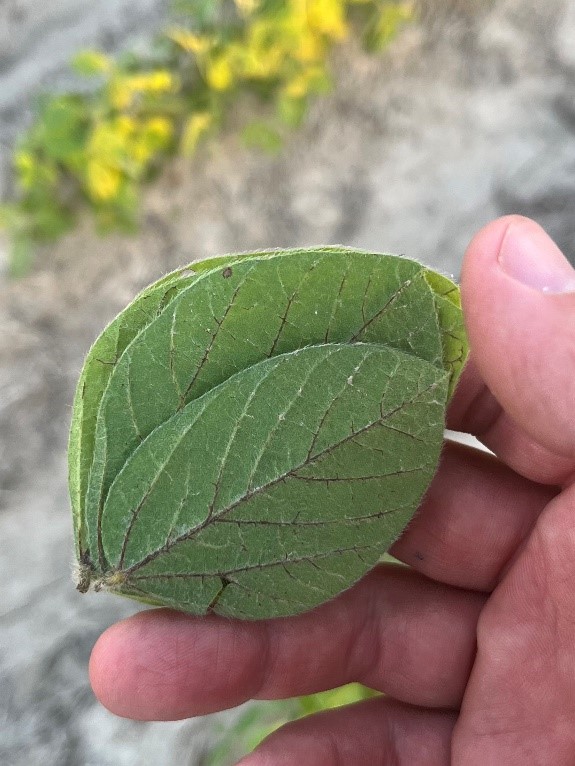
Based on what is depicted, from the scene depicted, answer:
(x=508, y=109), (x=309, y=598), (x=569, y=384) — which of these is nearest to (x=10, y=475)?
(x=309, y=598)

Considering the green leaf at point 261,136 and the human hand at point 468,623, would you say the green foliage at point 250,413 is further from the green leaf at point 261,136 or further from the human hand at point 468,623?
the green leaf at point 261,136

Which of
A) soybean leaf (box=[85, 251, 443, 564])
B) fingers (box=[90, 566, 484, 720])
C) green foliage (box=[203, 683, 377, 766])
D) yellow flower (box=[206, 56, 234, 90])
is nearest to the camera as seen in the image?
soybean leaf (box=[85, 251, 443, 564])

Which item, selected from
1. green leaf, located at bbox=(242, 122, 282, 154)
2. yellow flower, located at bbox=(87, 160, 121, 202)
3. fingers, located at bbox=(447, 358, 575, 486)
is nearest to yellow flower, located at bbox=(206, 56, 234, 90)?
green leaf, located at bbox=(242, 122, 282, 154)

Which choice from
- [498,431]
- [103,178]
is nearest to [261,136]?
[103,178]

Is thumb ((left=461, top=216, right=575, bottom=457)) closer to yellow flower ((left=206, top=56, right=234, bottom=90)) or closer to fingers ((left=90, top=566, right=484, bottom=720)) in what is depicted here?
fingers ((left=90, top=566, right=484, bottom=720))

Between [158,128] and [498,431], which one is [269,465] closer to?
[498,431]

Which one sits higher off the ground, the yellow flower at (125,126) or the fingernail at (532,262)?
the fingernail at (532,262)

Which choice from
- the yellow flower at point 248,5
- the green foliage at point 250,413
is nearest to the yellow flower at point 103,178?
the yellow flower at point 248,5
